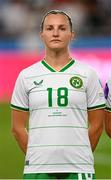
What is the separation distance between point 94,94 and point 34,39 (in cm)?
1419

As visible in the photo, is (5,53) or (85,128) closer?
(85,128)

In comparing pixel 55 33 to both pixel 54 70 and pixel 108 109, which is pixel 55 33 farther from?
pixel 108 109

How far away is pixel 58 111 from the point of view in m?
6.50

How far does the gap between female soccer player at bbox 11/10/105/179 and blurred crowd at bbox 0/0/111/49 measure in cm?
1408

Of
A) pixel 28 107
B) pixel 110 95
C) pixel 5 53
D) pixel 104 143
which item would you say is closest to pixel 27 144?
pixel 28 107

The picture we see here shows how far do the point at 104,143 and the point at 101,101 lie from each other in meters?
8.17

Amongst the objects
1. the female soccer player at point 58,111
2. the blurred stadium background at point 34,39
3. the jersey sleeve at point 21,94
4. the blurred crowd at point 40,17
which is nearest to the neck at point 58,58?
the female soccer player at point 58,111

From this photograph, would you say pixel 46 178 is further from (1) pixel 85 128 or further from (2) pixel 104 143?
(2) pixel 104 143

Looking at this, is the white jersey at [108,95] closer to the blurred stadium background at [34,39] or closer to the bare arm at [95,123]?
the bare arm at [95,123]

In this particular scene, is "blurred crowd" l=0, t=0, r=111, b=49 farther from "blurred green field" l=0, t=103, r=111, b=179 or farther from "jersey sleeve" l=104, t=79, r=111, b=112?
"jersey sleeve" l=104, t=79, r=111, b=112

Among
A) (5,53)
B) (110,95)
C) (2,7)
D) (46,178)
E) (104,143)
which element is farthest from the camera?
(2,7)

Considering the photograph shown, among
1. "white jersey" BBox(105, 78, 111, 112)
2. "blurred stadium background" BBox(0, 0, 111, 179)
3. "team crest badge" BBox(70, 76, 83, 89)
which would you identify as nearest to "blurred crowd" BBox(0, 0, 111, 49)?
"blurred stadium background" BBox(0, 0, 111, 179)

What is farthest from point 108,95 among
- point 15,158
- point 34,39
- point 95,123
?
point 34,39

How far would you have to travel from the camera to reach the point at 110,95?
7.19m
